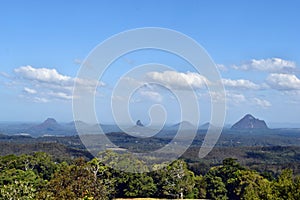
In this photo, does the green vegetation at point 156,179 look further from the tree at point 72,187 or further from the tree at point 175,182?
the tree at point 72,187

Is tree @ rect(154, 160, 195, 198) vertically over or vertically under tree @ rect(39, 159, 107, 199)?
under

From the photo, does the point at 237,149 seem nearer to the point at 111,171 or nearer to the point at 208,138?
the point at 111,171

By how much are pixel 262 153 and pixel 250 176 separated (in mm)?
72816

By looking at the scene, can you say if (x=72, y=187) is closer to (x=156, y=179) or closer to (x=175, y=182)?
(x=175, y=182)

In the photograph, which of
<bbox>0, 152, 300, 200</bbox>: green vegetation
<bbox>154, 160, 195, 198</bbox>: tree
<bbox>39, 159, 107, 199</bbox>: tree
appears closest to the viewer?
<bbox>39, 159, 107, 199</bbox>: tree

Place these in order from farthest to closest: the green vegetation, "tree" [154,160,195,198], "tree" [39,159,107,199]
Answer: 1. "tree" [154,160,195,198]
2. the green vegetation
3. "tree" [39,159,107,199]

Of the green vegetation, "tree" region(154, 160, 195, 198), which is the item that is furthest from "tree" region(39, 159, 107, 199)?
"tree" region(154, 160, 195, 198)

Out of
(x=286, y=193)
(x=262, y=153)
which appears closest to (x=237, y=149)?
(x=262, y=153)

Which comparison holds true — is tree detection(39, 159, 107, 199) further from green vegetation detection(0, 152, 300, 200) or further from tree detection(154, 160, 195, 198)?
tree detection(154, 160, 195, 198)

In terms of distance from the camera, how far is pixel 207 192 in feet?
119

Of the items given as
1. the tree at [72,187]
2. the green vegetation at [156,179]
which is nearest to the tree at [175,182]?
the green vegetation at [156,179]

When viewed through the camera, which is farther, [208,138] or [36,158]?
[36,158]

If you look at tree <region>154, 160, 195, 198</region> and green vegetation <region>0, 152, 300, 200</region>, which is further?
tree <region>154, 160, 195, 198</region>

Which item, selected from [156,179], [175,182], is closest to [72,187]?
[175,182]
